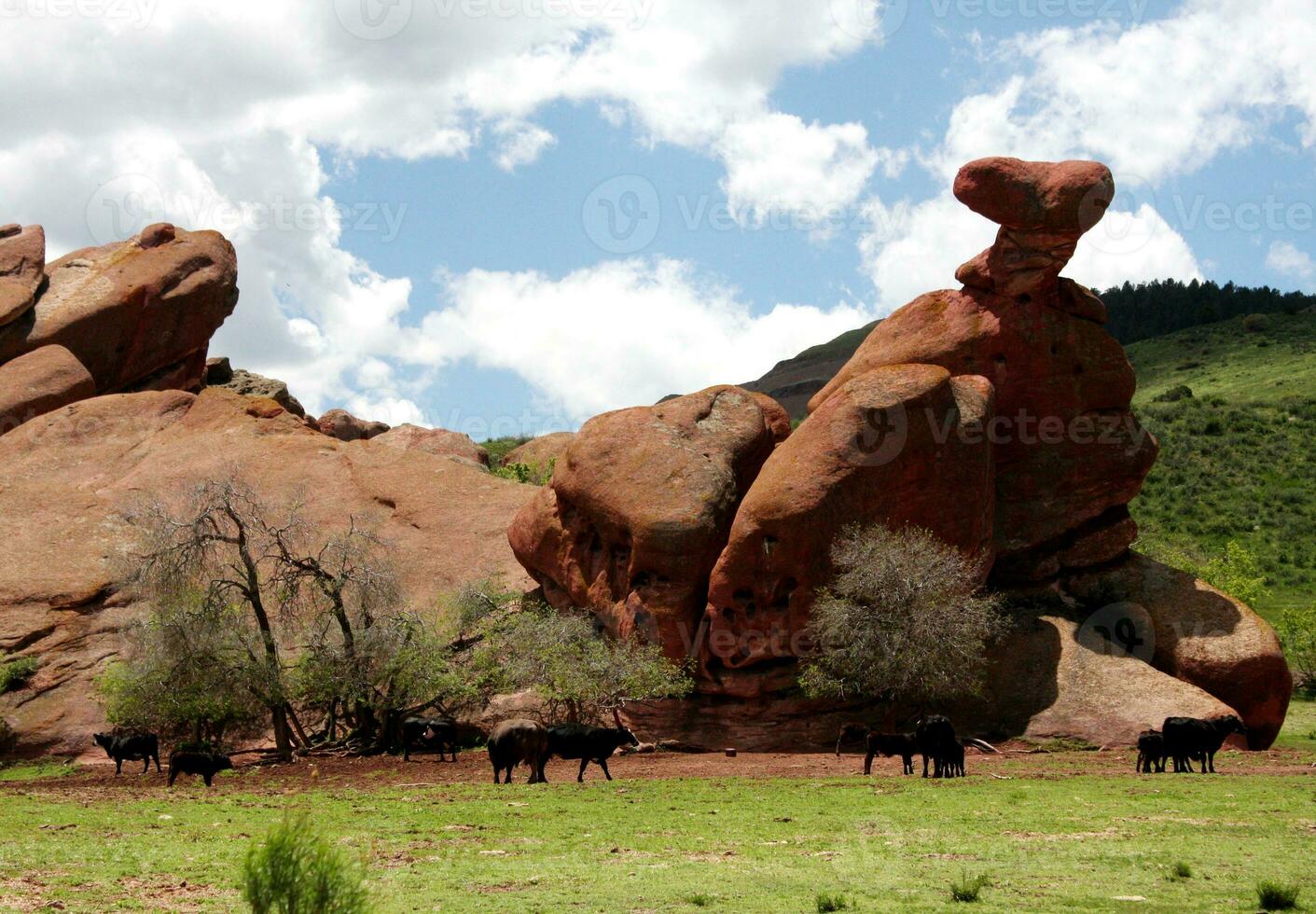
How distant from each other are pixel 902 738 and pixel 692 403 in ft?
42.4

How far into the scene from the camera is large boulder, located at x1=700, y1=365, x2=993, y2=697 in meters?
30.6

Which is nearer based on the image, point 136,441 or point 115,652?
point 115,652

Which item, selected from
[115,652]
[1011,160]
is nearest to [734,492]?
[1011,160]

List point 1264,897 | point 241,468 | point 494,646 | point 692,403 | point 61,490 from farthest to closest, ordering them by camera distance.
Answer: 1. point 241,468
2. point 61,490
3. point 692,403
4. point 494,646
5. point 1264,897

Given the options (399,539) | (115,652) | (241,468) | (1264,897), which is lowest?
(1264,897)

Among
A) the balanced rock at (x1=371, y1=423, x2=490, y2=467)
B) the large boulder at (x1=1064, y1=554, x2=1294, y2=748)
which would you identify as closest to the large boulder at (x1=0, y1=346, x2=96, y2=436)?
the balanced rock at (x1=371, y1=423, x2=490, y2=467)

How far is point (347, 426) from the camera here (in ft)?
217

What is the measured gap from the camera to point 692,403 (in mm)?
34719

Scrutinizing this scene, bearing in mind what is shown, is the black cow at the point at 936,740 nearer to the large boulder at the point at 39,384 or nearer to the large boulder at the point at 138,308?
the large boulder at the point at 39,384

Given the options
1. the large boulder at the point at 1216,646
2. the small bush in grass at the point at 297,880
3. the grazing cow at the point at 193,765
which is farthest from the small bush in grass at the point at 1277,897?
the large boulder at the point at 1216,646

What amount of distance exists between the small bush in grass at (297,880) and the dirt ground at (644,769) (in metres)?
15.2

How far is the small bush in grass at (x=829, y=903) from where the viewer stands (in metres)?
11.1

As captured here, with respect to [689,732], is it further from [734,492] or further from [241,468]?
[241,468]

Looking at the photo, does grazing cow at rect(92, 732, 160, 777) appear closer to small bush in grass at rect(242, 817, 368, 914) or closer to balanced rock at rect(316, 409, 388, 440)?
small bush in grass at rect(242, 817, 368, 914)
